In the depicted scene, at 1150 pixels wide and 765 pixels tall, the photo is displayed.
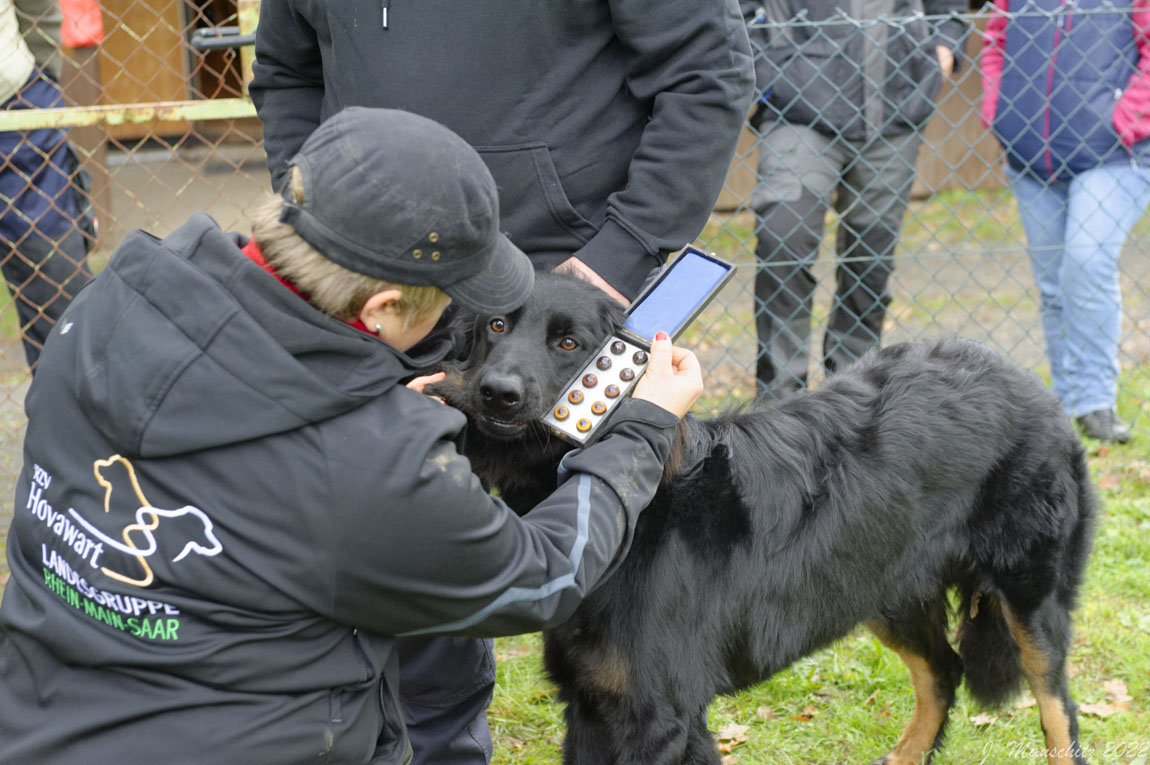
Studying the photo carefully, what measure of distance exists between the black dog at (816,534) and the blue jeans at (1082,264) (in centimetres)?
240

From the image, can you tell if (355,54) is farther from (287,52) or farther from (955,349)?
(955,349)

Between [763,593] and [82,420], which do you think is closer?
[82,420]

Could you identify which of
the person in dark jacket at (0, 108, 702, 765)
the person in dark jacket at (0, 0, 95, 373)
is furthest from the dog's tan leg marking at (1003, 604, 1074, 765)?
the person in dark jacket at (0, 0, 95, 373)

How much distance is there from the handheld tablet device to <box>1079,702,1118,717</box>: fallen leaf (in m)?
1.99

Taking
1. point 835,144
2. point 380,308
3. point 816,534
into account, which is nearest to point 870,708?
point 816,534

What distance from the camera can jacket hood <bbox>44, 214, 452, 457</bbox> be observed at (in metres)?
1.56

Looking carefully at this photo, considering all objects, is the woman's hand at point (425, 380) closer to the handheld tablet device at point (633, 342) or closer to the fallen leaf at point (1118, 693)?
the handheld tablet device at point (633, 342)

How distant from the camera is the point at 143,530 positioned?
163cm

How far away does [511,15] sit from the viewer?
2.30 meters

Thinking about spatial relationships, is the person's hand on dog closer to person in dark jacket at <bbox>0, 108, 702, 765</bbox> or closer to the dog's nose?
the dog's nose

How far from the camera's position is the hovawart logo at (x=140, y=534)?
5.30ft

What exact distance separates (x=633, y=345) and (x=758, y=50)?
3.00 meters

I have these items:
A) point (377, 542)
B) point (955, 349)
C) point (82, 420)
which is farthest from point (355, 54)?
point (955, 349)

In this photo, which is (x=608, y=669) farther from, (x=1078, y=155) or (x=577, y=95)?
(x=1078, y=155)
